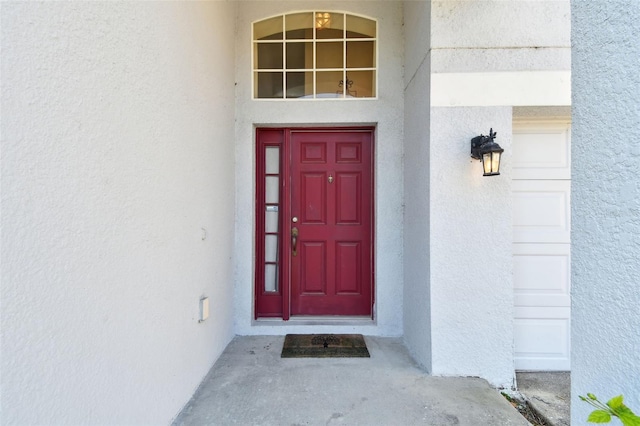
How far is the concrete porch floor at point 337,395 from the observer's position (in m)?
1.89

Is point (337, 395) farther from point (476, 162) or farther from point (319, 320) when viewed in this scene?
point (476, 162)

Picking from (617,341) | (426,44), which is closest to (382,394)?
(617,341)

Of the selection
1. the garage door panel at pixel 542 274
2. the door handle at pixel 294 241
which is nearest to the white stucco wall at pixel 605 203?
the garage door panel at pixel 542 274

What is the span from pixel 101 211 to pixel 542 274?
3218 millimetres

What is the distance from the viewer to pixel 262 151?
10.8ft

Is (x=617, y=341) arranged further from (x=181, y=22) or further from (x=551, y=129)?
(x=181, y=22)

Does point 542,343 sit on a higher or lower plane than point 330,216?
lower

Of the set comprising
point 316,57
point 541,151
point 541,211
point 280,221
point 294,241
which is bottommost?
point 294,241

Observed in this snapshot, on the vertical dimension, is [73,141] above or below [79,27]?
below

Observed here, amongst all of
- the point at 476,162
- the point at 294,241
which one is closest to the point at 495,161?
the point at 476,162

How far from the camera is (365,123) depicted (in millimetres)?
3102

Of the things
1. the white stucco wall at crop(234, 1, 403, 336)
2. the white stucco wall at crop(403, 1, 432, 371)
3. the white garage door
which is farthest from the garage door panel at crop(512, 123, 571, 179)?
the white stucco wall at crop(234, 1, 403, 336)

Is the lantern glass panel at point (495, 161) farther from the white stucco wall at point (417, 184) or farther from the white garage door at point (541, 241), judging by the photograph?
the white garage door at point (541, 241)

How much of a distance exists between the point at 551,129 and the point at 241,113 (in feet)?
9.55
